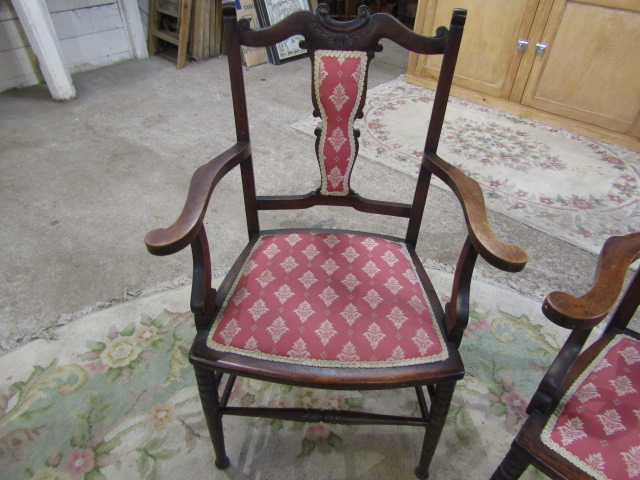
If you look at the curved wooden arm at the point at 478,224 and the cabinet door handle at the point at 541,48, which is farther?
the cabinet door handle at the point at 541,48

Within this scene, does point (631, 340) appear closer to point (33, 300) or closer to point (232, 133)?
point (33, 300)

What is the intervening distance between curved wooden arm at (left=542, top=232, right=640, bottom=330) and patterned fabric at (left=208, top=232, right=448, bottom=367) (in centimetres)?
25

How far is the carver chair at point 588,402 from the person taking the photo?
703 mm

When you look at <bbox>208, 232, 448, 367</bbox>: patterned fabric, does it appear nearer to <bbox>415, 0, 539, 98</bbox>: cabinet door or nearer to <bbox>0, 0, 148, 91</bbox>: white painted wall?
<bbox>415, 0, 539, 98</bbox>: cabinet door

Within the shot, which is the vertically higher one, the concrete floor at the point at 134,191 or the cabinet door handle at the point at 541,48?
the cabinet door handle at the point at 541,48

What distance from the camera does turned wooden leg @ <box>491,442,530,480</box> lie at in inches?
30.1

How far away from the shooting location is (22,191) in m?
2.14

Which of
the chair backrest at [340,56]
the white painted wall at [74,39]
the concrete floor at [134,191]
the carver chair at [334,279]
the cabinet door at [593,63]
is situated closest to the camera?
the carver chair at [334,279]

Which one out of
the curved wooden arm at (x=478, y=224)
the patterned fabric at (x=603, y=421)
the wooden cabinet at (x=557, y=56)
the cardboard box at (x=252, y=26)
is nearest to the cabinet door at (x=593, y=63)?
the wooden cabinet at (x=557, y=56)

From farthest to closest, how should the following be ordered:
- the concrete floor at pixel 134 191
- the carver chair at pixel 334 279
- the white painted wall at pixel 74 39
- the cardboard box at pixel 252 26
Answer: the cardboard box at pixel 252 26 < the white painted wall at pixel 74 39 < the concrete floor at pixel 134 191 < the carver chair at pixel 334 279

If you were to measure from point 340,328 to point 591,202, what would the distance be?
1.91m

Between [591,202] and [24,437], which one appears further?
[591,202]

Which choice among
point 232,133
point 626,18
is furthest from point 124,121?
point 626,18

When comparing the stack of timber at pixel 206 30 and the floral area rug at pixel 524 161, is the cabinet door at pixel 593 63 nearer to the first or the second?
the floral area rug at pixel 524 161
